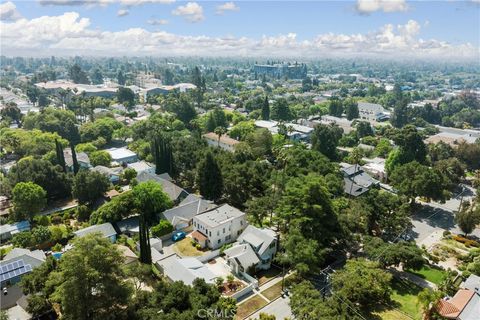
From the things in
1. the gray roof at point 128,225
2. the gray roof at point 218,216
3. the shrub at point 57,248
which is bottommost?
the shrub at point 57,248

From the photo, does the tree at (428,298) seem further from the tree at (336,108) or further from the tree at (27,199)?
the tree at (336,108)

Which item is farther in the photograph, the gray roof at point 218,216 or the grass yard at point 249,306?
the gray roof at point 218,216

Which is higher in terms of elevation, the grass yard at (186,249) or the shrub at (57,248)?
the shrub at (57,248)

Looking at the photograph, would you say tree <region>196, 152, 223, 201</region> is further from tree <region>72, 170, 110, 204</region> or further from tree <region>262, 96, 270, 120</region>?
tree <region>262, 96, 270, 120</region>

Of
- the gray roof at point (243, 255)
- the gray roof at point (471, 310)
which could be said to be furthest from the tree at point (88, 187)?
the gray roof at point (471, 310)

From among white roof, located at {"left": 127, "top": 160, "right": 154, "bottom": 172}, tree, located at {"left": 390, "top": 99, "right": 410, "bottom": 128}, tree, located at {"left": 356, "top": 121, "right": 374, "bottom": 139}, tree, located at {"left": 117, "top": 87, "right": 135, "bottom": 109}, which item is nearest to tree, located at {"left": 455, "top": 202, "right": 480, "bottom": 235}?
tree, located at {"left": 356, "top": 121, "right": 374, "bottom": 139}

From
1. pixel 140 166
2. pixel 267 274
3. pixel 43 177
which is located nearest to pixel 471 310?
pixel 267 274

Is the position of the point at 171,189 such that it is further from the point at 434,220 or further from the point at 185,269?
the point at 434,220
